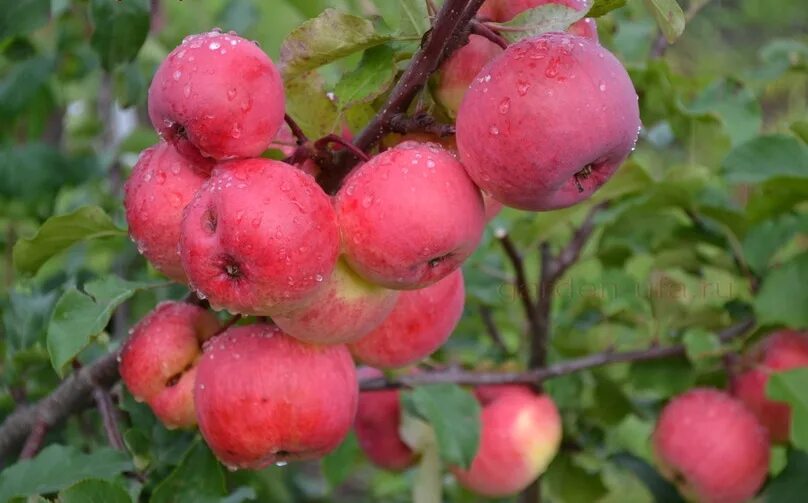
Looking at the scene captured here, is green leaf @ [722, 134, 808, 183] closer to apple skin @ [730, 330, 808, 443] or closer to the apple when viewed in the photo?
apple skin @ [730, 330, 808, 443]

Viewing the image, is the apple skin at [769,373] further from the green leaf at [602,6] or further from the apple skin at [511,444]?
the green leaf at [602,6]

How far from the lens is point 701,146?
1176mm

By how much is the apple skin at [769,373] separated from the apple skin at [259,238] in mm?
657

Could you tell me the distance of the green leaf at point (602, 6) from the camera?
1.91 feet

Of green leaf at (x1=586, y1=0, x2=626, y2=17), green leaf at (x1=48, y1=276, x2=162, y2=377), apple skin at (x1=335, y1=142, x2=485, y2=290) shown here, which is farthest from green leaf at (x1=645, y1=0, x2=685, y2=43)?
green leaf at (x1=48, y1=276, x2=162, y2=377)

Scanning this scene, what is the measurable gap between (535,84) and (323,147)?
164 millimetres

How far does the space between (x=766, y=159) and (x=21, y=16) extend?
30.0 inches

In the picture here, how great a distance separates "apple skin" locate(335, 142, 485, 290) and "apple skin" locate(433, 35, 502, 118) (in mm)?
63

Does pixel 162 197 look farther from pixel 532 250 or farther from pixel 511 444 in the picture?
pixel 532 250

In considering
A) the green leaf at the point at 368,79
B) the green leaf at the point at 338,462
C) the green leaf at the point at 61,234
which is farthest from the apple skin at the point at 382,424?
the green leaf at the point at 368,79

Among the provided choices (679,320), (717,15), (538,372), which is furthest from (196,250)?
(717,15)

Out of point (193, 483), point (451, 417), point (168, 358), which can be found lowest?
point (451, 417)

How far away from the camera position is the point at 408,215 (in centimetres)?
55

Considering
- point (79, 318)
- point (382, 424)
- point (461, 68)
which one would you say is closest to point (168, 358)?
point (79, 318)
